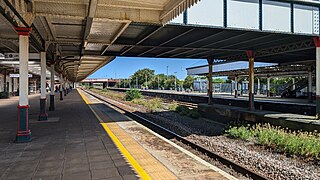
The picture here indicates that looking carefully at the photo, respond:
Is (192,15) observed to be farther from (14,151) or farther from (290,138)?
(14,151)

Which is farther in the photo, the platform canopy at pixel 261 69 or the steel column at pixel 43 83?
the platform canopy at pixel 261 69

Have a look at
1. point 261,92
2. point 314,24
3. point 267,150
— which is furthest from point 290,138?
point 261,92

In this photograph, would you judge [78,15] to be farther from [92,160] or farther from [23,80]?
[92,160]

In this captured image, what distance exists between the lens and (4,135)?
9.12m

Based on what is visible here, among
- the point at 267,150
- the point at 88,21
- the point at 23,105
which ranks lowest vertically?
the point at 267,150

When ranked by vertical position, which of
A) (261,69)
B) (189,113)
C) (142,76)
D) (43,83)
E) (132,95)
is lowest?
(189,113)

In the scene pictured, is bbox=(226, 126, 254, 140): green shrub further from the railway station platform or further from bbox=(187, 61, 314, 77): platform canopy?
bbox=(187, 61, 314, 77): platform canopy

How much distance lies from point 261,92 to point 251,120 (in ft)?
125

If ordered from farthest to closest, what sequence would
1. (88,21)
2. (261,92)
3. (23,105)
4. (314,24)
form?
(261,92) < (314,24) < (88,21) < (23,105)

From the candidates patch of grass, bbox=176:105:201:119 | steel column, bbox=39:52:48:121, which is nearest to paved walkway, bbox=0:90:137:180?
steel column, bbox=39:52:48:121

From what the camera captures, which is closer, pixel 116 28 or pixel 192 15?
pixel 192 15

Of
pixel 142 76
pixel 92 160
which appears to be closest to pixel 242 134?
pixel 92 160

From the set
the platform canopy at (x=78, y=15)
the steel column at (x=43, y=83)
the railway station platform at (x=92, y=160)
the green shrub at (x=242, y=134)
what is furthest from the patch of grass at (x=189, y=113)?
the steel column at (x=43, y=83)

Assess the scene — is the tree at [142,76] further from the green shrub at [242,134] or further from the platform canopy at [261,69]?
the green shrub at [242,134]
